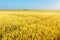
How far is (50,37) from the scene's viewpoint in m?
8.01

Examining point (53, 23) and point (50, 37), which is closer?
point (50, 37)

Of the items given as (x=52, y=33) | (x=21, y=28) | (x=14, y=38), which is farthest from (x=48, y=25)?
(x=14, y=38)

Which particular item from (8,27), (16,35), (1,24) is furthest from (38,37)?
(1,24)

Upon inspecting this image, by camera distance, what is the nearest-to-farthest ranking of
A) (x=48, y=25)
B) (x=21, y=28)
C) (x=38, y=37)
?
(x=38, y=37)
(x=21, y=28)
(x=48, y=25)

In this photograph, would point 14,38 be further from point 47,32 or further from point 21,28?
point 47,32

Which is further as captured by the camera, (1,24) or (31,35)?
(1,24)

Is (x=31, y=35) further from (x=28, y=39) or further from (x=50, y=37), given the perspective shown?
(x=50, y=37)

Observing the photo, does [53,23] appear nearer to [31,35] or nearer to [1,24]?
[31,35]

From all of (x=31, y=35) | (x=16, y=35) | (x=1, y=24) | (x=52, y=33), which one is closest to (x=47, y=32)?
(x=52, y=33)

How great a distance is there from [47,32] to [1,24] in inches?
97.2

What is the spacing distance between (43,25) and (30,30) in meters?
0.90

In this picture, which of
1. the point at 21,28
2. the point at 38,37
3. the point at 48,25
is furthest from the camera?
the point at 48,25

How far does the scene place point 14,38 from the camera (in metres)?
7.94

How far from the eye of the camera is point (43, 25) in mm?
8812
